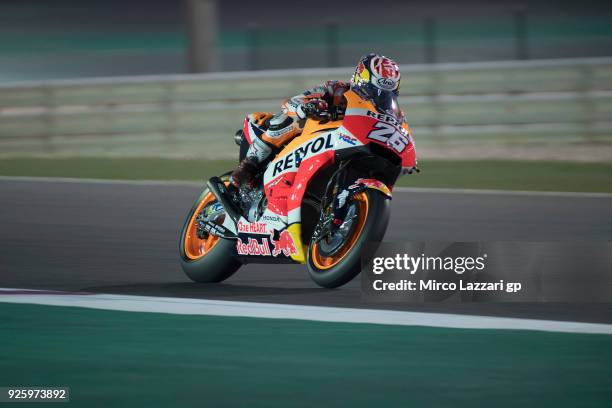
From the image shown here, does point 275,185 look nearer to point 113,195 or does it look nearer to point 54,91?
point 113,195

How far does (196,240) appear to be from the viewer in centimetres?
931

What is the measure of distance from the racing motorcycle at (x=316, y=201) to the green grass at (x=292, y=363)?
2.63ft

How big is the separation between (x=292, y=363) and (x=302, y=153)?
2.26 m

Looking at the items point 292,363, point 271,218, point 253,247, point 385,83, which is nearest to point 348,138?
point 385,83

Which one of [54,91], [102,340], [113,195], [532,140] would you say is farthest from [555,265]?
[54,91]

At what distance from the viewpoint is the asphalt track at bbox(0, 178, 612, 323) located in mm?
8617

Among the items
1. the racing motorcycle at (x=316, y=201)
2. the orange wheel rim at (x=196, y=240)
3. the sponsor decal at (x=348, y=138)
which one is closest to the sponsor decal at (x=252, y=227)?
the racing motorcycle at (x=316, y=201)

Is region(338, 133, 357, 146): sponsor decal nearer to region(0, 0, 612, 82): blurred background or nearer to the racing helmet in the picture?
the racing helmet

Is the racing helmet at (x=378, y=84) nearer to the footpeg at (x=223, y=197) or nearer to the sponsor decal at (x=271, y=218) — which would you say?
the sponsor decal at (x=271, y=218)

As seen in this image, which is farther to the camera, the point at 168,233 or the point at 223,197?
the point at 168,233

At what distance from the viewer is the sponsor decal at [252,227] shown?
28.6 ft

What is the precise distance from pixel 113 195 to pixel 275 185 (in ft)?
19.2

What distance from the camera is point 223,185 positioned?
9062 millimetres

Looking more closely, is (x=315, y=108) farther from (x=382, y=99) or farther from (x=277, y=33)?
(x=277, y=33)
